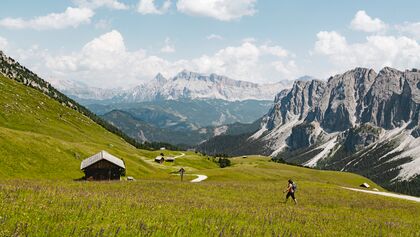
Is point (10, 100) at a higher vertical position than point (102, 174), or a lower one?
higher

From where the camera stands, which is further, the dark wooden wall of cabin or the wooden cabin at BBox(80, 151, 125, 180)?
the dark wooden wall of cabin

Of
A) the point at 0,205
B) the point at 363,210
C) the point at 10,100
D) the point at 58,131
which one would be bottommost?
the point at 363,210

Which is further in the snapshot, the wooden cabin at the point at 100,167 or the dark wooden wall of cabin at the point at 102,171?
the dark wooden wall of cabin at the point at 102,171

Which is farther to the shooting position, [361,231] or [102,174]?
[102,174]

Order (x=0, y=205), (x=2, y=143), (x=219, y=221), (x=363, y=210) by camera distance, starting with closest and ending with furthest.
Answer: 1. (x=0, y=205)
2. (x=219, y=221)
3. (x=363, y=210)
4. (x=2, y=143)

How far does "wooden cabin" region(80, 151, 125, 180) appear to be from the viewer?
80.4 m

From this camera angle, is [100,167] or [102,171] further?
[102,171]

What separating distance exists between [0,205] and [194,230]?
7684 mm

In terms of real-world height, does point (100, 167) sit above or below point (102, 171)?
above

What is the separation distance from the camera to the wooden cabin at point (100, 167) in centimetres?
8038

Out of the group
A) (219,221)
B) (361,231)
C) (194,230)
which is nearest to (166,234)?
(194,230)

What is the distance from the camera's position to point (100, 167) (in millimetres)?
81688

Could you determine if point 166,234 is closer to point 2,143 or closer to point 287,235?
point 287,235

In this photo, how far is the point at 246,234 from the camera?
16.0 m
